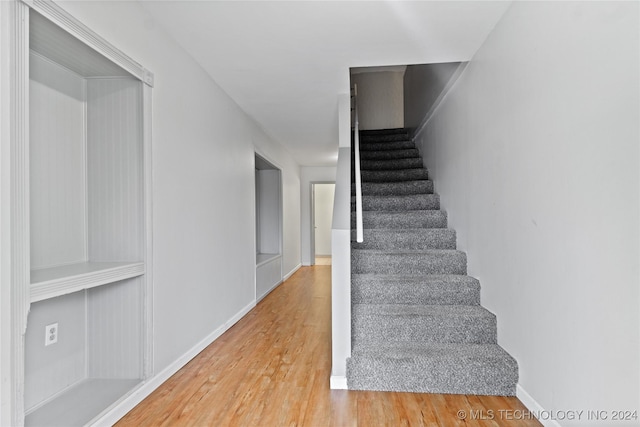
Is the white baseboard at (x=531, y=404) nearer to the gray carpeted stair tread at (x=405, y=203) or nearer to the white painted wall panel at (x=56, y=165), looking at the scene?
the gray carpeted stair tread at (x=405, y=203)

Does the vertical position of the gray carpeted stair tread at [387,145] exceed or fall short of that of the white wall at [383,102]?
it falls short

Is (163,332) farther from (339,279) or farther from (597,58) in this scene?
(597,58)

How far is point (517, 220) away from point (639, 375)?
3.33 ft

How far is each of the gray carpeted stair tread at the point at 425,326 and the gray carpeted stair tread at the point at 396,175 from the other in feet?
7.21

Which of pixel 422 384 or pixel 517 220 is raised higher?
pixel 517 220

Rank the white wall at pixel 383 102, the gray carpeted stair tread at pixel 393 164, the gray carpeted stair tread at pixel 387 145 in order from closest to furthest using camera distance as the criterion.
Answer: the gray carpeted stair tread at pixel 393 164 → the gray carpeted stair tread at pixel 387 145 → the white wall at pixel 383 102

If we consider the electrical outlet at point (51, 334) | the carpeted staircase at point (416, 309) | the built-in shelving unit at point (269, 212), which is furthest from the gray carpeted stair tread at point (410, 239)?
Answer: the built-in shelving unit at point (269, 212)

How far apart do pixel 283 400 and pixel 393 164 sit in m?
3.37

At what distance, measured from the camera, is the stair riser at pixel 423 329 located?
8.21 ft

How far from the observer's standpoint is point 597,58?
141 centimetres

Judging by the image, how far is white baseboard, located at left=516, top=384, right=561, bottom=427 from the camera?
69.6 inches

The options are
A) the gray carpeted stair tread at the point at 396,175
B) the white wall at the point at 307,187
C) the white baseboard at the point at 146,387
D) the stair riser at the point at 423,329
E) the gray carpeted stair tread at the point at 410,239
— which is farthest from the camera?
the white wall at the point at 307,187

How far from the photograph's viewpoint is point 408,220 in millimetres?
3799

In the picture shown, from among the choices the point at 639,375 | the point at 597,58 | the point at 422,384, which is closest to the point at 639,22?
the point at 597,58
